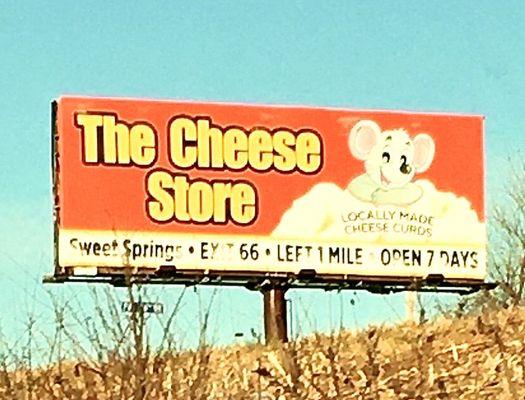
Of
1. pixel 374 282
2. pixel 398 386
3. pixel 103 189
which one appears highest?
pixel 103 189

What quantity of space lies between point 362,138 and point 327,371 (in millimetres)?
17930

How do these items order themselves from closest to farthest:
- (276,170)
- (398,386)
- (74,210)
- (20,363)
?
(20,363) < (398,386) < (74,210) < (276,170)

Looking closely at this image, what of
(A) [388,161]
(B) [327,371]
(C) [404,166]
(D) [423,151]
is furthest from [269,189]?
(B) [327,371]

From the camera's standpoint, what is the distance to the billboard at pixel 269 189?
26.2m

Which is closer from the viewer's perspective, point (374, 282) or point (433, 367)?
point (433, 367)

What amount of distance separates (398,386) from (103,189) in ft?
56.4

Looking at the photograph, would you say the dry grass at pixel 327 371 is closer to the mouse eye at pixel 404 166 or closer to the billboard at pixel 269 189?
the billboard at pixel 269 189

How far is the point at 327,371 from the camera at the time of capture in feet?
34.5

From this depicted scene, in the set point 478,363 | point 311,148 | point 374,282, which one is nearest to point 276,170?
point 311,148

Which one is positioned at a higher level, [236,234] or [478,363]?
[236,234]

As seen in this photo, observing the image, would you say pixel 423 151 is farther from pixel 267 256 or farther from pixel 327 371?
pixel 327 371

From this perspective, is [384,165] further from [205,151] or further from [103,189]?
[103,189]

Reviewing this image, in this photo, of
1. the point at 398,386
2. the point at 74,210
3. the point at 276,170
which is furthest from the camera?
the point at 276,170

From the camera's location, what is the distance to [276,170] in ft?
91.4
